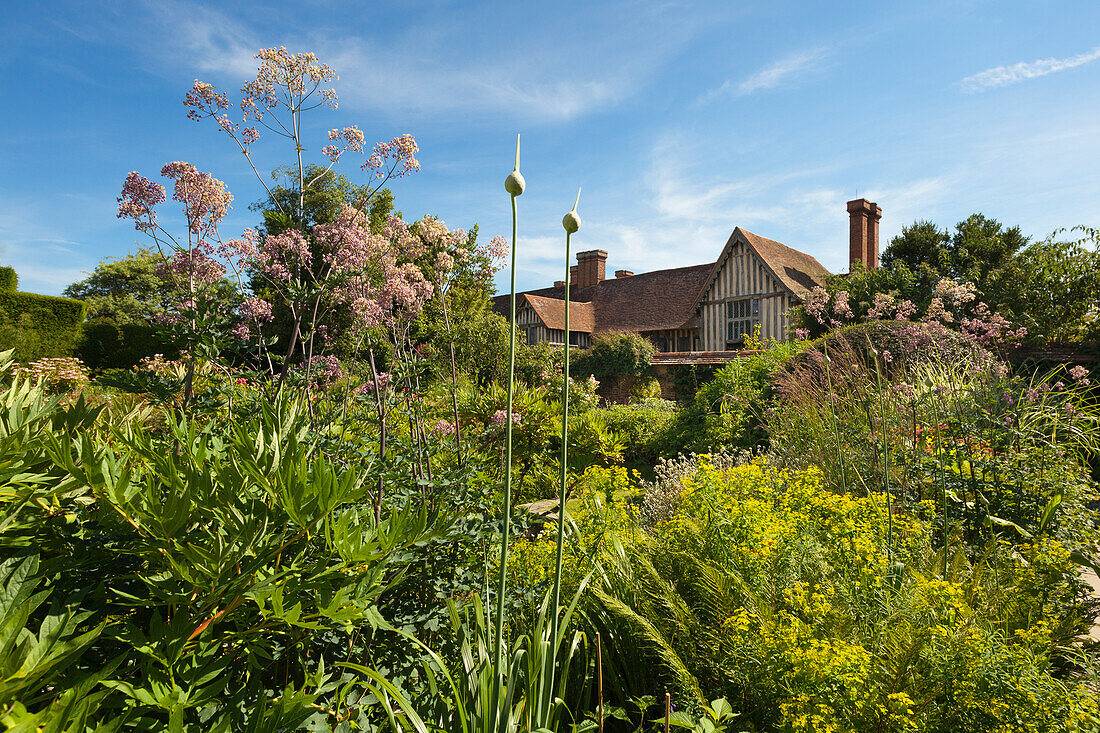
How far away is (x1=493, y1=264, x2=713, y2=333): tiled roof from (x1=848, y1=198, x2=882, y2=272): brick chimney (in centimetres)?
600

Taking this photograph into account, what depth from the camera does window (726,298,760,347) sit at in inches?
821

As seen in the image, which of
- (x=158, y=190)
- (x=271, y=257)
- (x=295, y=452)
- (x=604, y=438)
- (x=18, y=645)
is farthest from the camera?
(x=604, y=438)

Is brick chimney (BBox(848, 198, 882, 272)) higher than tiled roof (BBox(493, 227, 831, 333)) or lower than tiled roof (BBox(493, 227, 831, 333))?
higher

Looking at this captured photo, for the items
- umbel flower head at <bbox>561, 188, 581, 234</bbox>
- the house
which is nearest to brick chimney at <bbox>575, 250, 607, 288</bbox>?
the house

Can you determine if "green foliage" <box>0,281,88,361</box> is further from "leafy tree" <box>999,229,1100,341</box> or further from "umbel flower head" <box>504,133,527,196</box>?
"leafy tree" <box>999,229,1100,341</box>

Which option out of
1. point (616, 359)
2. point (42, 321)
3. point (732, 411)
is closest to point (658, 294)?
point (616, 359)

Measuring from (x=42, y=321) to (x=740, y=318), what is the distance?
22.6 m

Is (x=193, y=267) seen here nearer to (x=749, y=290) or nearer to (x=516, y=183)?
(x=516, y=183)

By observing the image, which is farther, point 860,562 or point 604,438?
point 604,438

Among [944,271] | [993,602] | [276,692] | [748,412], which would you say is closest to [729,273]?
[944,271]

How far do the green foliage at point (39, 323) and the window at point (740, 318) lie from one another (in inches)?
853

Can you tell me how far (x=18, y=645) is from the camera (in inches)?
33.9

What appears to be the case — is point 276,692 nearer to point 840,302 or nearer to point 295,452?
point 295,452

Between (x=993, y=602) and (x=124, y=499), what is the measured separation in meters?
2.86
